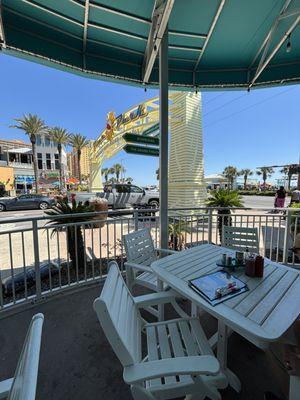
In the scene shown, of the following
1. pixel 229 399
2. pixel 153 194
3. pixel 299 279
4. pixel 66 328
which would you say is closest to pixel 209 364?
pixel 229 399

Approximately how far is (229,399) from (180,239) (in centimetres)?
361

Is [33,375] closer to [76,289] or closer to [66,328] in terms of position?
[66,328]

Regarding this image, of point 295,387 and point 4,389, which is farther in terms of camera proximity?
point 295,387

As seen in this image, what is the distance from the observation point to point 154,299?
1629 millimetres

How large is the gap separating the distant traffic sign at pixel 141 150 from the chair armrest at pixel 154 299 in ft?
6.47

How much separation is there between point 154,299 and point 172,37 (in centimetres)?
322

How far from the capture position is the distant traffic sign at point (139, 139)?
9.68 feet

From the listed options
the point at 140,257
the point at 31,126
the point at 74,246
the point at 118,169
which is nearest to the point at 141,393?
the point at 140,257

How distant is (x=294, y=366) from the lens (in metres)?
1.13

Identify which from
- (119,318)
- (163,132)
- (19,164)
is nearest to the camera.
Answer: (119,318)

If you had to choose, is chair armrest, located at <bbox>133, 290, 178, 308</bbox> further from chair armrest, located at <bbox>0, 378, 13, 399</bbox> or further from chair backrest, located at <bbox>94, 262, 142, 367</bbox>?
chair armrest, located at <bbox>0, 378, 13, 399</bbox>

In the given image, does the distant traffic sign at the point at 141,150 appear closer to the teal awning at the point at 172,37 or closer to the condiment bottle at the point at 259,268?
the teal awning at the point at 172,37

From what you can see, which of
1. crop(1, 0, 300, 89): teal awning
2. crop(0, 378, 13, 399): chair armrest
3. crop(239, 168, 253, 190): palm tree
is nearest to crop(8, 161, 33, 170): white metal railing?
crop(1, 0, 300, 89): teal awning

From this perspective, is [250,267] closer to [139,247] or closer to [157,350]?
[157,350]
